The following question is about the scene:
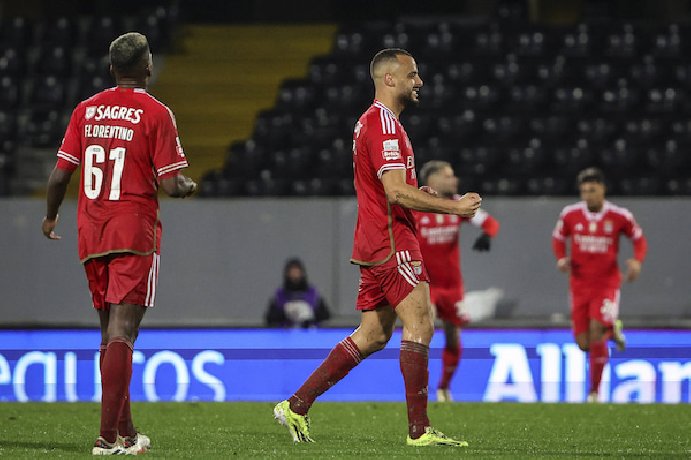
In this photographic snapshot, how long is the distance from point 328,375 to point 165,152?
149 centimetres

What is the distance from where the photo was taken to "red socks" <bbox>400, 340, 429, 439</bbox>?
6.23 m

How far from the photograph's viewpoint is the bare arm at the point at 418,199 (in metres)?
6.01

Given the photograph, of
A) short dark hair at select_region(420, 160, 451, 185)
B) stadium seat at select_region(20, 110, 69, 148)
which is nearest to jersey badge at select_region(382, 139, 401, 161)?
short dark hair at select_region(420, 160, 451, 185)

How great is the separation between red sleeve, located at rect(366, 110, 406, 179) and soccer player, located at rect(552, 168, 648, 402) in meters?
5.00

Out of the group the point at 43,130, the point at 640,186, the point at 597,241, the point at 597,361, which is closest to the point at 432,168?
the point at 597,241

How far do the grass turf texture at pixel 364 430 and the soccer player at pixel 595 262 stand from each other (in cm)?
154

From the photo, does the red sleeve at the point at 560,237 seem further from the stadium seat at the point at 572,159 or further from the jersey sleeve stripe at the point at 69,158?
the jersey sleeve stripe at the point at 69,158

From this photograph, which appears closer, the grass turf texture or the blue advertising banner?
the grass turf texture

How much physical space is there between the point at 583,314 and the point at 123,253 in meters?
6.22

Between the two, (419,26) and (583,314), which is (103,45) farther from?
(583,314)

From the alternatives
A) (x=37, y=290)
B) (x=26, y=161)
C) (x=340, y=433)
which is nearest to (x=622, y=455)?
(x=340, y=433)

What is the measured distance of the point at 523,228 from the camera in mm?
14734

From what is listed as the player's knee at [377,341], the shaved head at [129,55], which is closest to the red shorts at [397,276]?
the player's knee at [377,341]

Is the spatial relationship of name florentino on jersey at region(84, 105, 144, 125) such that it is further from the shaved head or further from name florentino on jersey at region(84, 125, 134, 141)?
the shaved head
